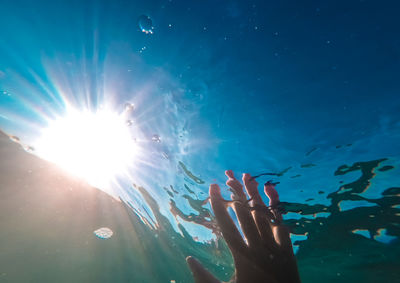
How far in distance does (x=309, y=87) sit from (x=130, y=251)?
2185 centimetres

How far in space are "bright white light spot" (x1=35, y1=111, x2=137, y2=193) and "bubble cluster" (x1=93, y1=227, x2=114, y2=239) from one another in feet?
30.1

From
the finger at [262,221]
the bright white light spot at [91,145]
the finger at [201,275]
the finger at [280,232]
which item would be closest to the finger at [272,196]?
the finger at [280,232]

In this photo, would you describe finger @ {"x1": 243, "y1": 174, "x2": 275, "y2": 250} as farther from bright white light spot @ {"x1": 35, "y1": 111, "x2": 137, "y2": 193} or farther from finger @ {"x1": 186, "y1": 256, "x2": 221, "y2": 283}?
bright white light spot @ {"x1": 35, "y1": 111, "x2": 137, "y2": 193}

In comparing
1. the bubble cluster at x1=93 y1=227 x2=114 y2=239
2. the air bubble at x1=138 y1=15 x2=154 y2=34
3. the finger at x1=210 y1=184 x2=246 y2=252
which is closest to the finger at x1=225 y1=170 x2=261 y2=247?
the finger at x1=210 y1=184 x2=246 y2=252

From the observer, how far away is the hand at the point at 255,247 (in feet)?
7.77

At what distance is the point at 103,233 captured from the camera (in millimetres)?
17281

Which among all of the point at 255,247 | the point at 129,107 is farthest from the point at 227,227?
the point at 129,107

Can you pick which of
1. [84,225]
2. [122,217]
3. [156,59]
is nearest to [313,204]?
[156,59]

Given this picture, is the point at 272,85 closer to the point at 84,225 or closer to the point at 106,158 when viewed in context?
the point at 106,158

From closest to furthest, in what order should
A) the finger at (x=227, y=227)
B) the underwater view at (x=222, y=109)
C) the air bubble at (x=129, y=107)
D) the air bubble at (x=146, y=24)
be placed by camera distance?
1. the finger at (x=227, y=227)
2. the underwater view at (x=222, y=109)
3. the air bubble at (x=146, y=24)
4. the air bubble at (x=129, y=107)

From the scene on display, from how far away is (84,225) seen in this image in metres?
16.1

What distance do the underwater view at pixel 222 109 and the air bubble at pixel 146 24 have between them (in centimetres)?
4

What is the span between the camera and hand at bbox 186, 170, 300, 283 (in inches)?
93.3

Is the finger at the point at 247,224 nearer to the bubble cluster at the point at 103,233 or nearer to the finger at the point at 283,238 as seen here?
the finger at the point at 283,238
